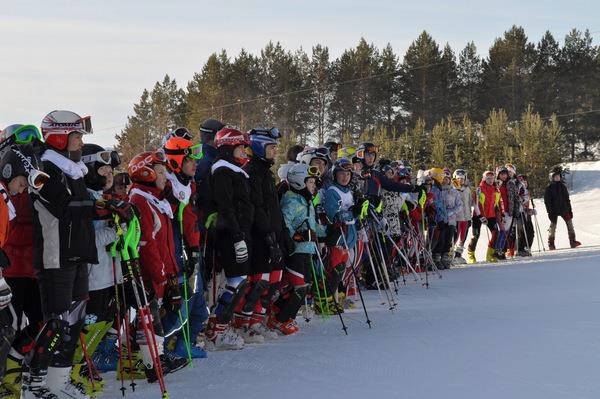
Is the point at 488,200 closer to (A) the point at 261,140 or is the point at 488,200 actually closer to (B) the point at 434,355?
(A) the point at 261,140

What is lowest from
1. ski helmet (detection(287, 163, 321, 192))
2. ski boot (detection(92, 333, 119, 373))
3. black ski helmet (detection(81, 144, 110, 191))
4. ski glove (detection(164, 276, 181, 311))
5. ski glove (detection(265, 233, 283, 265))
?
ski boot (detection(92, 333, 119, 373))

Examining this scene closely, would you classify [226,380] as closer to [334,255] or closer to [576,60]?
[334,255]

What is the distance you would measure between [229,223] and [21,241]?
2.25 metres

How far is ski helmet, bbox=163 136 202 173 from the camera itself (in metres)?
6.90

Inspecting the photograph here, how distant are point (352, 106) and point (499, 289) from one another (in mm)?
52064

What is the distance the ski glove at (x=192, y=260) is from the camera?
665cm

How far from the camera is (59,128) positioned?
5.26 meters

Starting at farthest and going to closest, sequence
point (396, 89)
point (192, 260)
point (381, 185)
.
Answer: point (396, 89) → point (381, 185) → point (192, 260)

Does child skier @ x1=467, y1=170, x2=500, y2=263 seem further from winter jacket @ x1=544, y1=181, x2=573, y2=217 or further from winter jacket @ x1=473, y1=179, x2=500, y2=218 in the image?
winter jacket @ x1=544, y1=181, x2=573, y2=217

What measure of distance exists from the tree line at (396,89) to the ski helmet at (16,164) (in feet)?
173

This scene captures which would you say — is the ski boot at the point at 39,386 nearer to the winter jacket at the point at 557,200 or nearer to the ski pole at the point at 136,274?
the ski pole at the point at 136,274

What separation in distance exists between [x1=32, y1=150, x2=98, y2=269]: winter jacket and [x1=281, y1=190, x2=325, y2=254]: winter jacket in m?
3.52

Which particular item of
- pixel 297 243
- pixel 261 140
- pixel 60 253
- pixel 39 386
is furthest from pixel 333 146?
pixel 39 386

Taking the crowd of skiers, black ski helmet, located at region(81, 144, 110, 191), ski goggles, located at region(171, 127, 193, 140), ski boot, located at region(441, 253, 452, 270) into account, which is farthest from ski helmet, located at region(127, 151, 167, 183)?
ski boot, located at region(441, 253, 452, 270)
